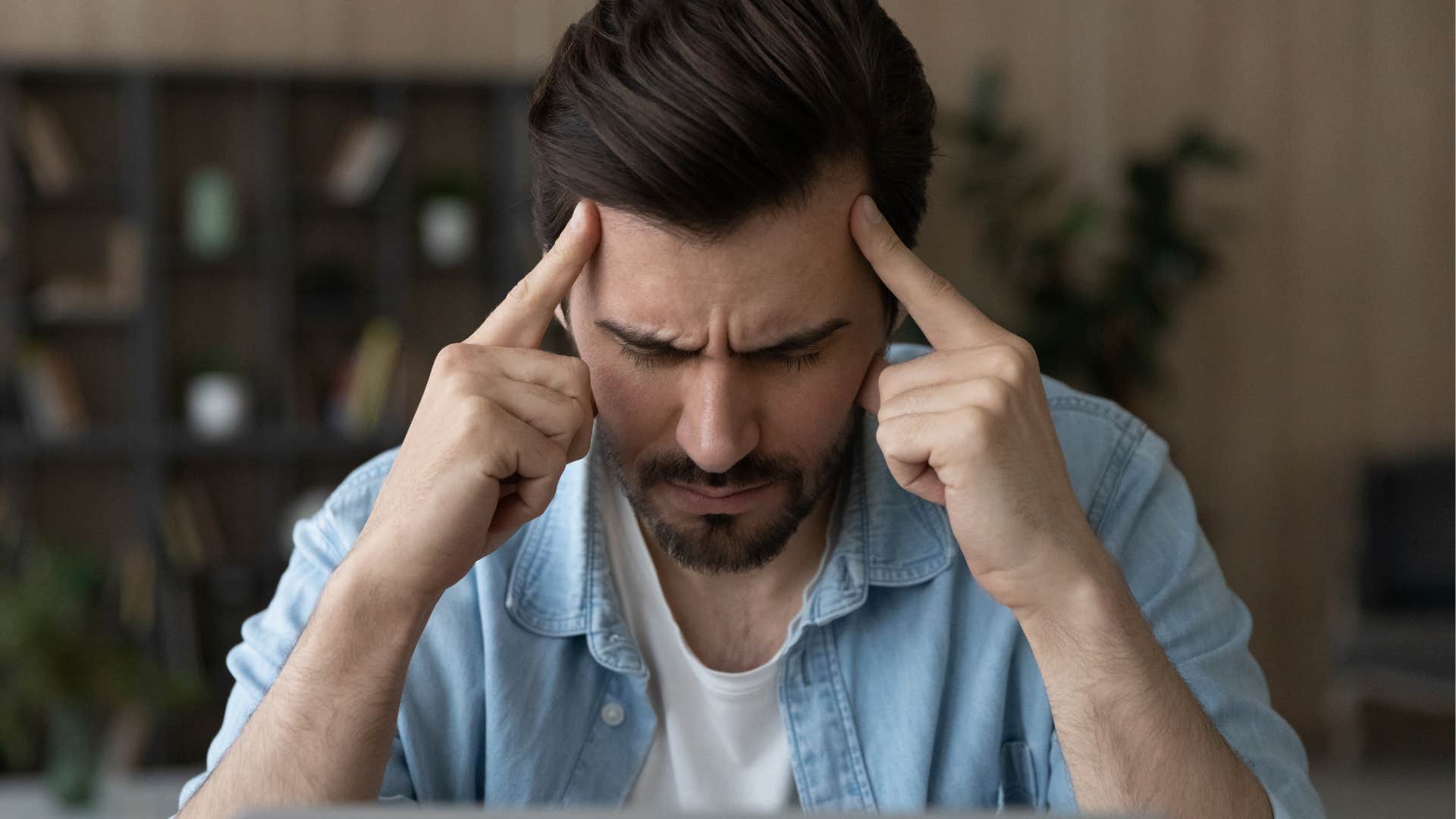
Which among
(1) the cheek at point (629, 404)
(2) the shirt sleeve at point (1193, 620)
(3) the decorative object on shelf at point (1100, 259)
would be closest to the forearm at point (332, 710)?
(1) the cheek at point (629, 404)

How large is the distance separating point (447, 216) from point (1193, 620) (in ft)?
11.8

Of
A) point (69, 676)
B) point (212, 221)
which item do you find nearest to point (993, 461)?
point (69, 676)

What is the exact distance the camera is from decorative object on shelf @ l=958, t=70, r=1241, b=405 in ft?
15.2

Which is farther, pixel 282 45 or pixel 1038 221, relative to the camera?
pixel 1038 221

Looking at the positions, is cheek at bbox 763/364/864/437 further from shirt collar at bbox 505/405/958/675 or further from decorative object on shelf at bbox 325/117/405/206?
decorative object on shelf at bbox 325/117/405/206

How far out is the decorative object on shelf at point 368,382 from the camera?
4480 millimetres

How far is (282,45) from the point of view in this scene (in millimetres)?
4688

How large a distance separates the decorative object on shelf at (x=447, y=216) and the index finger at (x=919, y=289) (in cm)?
343

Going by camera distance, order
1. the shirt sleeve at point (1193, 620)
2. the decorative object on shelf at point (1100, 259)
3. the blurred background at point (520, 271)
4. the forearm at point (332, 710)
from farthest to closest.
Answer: the decorative object on shelf at point (1100, 259)
the blurred background at point (520, 271)
the shirt sleeve at point (1193, 620)
the forearm at point (332, 710)

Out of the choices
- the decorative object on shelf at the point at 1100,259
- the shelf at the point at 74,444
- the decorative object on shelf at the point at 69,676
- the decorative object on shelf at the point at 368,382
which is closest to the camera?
the decorative object on shelf at the point at 69,676

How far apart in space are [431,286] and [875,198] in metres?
3.63

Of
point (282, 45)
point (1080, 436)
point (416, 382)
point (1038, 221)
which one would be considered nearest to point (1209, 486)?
point (1038, 221)

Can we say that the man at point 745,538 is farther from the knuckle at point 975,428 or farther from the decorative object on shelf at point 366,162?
the decorative object on shelf at point 366,162

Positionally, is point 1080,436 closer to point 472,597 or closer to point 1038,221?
point 472,597
